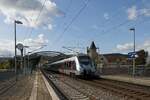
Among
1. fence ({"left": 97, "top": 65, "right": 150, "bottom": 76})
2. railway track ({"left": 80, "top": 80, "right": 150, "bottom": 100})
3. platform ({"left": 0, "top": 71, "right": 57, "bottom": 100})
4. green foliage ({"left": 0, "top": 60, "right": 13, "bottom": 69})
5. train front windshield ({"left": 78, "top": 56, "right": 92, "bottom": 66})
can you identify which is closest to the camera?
railway track ({"left": 80, "top": 80, "right": 150, "bottom": 100})

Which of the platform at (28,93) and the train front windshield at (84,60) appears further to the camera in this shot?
the train front windshield at (84,60)

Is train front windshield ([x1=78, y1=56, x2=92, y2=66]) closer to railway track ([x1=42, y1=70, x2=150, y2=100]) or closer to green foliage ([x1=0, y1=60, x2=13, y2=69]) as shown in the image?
railway track ([x1=42, y1=70, x2=150, y2=100])

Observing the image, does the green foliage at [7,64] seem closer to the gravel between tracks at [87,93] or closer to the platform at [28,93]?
the platform at [28,93]

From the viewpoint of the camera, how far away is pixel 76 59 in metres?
41.3

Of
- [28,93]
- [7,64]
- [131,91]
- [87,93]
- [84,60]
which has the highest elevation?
[84,60]

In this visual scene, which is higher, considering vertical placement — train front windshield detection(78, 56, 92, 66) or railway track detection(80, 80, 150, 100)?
train front windshield detection(78, 56, 92, 66)

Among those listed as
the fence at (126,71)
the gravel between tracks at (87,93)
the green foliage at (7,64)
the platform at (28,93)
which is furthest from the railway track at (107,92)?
the green foliage at (7,64)

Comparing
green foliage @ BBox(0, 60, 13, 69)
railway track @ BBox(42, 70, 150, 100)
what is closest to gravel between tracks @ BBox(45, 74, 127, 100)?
railway track @ BBox(42, 70, 150, 100)

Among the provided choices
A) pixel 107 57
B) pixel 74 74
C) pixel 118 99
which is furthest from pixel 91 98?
pixel 107 57

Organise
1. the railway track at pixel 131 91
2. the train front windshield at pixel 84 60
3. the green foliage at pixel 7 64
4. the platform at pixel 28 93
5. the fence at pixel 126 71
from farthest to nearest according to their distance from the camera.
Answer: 1. the green foliage at pixel 7 64
2. the fence at pixel 126 71
3. the train front windshield at pixel 84 60
4. the platform at pixel 28 93
5. the railway track at pixel 131 91

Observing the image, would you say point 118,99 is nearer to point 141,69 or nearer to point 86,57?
point 86,57

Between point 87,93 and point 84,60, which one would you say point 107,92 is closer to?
point 87,93

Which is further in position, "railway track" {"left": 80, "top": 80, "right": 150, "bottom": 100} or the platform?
the platform

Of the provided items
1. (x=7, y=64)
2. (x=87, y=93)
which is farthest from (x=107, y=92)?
(x=7, y=64)
